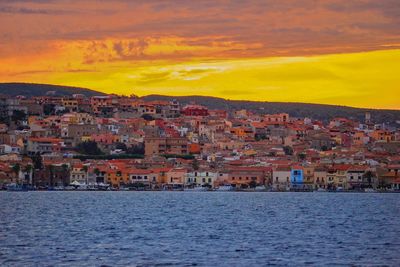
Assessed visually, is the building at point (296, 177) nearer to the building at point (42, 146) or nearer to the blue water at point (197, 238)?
the building at point (42, 146)

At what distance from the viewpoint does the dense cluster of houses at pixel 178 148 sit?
111 meters

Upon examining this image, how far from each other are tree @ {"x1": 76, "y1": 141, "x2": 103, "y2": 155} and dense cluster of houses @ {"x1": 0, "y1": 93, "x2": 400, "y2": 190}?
0.26m

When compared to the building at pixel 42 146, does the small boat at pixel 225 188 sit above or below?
below

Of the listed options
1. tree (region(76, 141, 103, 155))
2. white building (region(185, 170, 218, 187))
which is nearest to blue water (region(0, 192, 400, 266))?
white building (region(185, 170, 218, 187))

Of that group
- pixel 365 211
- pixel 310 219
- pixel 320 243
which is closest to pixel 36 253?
pixel 320 243

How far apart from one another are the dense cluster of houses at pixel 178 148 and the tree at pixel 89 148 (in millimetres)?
264

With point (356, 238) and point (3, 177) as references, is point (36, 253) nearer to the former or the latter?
point (356, 238)

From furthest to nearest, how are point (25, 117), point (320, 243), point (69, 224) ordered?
point (25, 117)
point (69, 224)
point (320, 243)

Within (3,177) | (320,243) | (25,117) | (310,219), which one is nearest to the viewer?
(320,243)

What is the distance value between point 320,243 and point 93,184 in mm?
74362

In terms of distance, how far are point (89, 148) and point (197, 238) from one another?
8964 centimetres

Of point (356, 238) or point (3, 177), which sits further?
point (3, 177)

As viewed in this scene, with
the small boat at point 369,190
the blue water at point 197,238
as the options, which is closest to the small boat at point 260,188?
the small boat at point 369,190

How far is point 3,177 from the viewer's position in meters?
110
